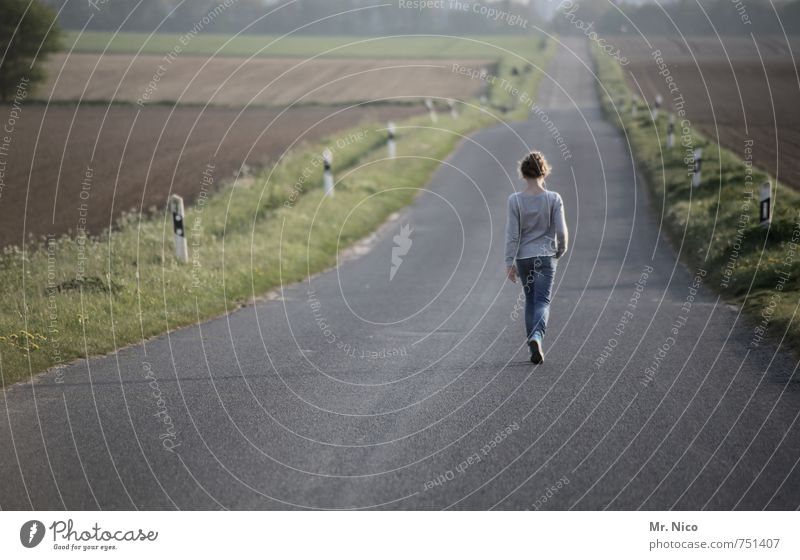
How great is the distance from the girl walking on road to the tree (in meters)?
21.1

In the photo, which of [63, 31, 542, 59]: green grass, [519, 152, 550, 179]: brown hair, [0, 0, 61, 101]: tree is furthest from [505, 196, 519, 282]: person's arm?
[63, 31, 542, 59]: green grass

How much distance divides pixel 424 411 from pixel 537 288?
2.00 m

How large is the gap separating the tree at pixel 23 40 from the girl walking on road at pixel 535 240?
21.1 meters

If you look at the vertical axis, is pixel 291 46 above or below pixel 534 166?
above

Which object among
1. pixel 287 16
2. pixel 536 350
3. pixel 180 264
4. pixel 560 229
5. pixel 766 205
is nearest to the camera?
pixel 536 350

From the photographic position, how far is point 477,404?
698 cm

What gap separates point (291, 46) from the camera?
83.0 metres

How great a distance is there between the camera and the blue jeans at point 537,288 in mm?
8312

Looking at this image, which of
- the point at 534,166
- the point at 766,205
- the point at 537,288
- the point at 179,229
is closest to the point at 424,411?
the point at 537,288

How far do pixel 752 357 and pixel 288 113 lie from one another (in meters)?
44.6

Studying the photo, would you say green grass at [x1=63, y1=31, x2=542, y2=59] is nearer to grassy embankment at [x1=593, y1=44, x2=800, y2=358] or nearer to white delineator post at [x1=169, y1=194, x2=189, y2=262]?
grassy embankment at [x1=593, y1=44, x2=800, y2=358]

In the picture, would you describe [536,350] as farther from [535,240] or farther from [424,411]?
[424,411]

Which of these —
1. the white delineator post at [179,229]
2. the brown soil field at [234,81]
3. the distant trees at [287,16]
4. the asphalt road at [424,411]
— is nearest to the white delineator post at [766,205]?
the asphalt road at [424,411]

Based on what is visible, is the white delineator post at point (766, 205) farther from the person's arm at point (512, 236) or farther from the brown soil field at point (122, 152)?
the brown soil field at point (122, 152)
